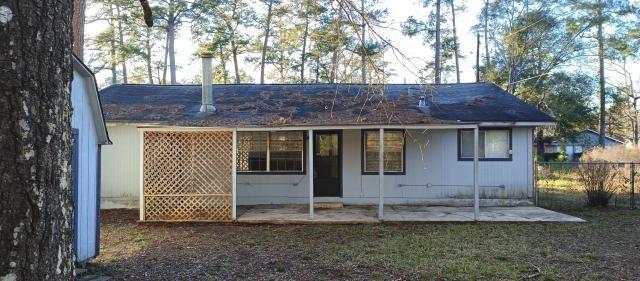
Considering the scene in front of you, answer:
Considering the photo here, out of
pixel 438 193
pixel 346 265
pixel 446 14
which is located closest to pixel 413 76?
pixel 346 265

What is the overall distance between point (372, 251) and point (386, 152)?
5464 millimetres

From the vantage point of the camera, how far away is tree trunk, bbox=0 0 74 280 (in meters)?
1.33

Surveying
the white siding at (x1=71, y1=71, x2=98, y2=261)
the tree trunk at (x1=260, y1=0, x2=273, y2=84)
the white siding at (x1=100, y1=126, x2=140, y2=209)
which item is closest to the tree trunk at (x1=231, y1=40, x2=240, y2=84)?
the tree trunk at (x1=260, y1=0, x2=273, y2=84)

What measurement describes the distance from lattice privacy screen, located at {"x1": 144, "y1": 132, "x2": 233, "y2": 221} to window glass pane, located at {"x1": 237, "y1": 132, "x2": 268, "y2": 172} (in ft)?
6.48

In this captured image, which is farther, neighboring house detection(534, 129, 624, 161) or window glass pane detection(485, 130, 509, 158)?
neighboring house detection(534, 129, 624, 161)

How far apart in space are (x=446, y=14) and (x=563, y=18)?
22.6 ft

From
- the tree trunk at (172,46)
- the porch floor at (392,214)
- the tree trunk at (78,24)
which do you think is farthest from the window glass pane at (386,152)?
the tree trunk at (172,46)

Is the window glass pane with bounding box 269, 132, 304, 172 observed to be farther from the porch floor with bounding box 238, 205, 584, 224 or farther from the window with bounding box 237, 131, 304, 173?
the porch floor with bounding box 238, 205, 584, 224

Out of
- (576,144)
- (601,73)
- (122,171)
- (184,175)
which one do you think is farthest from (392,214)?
(576,144)

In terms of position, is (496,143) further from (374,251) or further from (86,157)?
(86,157)

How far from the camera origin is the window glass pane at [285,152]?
12.5m

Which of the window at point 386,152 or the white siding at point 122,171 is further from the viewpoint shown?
the window at point 386,152

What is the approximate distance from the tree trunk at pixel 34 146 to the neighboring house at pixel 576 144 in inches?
1256

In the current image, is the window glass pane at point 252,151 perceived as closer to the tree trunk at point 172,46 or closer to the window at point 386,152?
the window at point 386,152
